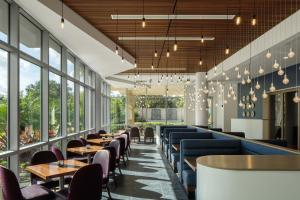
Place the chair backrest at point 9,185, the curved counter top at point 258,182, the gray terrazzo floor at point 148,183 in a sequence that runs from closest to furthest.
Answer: the curved counter top at point 258,182, the chair backrest at point 9,185, the gray terrazzo floor at point 148,183

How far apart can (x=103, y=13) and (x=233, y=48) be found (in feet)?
16.5

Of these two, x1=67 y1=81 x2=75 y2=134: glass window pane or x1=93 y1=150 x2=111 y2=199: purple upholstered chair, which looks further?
x1=67 y1=81 x2=75 y2=134: glass window pane

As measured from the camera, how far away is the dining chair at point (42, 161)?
492 cm

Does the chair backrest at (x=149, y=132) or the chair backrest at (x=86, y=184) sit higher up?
the chair backrest at (x=86, y=184)

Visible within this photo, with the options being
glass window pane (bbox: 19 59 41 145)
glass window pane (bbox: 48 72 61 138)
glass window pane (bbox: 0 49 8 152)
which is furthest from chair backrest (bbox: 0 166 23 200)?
glass window pane (bbox: 48 72 61 138)

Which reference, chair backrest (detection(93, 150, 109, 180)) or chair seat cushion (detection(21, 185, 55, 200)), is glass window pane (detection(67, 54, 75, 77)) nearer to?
chair backrest (detection(93, 150, 109, 180))

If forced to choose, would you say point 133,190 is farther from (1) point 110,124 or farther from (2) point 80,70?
(1) point 110,124

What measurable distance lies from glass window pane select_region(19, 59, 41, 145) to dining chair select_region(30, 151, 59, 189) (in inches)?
29.7

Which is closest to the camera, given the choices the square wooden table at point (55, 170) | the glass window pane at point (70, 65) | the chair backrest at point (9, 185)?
the chair backrest at point (9, 185)

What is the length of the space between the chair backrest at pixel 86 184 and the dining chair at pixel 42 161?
Result: 1.30m

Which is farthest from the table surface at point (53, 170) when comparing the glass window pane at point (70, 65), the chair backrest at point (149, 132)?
the chair backrest at point (149, 132)

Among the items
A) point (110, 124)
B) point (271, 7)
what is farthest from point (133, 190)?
point (110, 124)

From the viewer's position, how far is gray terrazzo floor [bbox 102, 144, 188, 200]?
5.61 m

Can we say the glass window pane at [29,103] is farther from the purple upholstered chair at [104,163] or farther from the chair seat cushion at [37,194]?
the chair seat cushion at [37,194]
